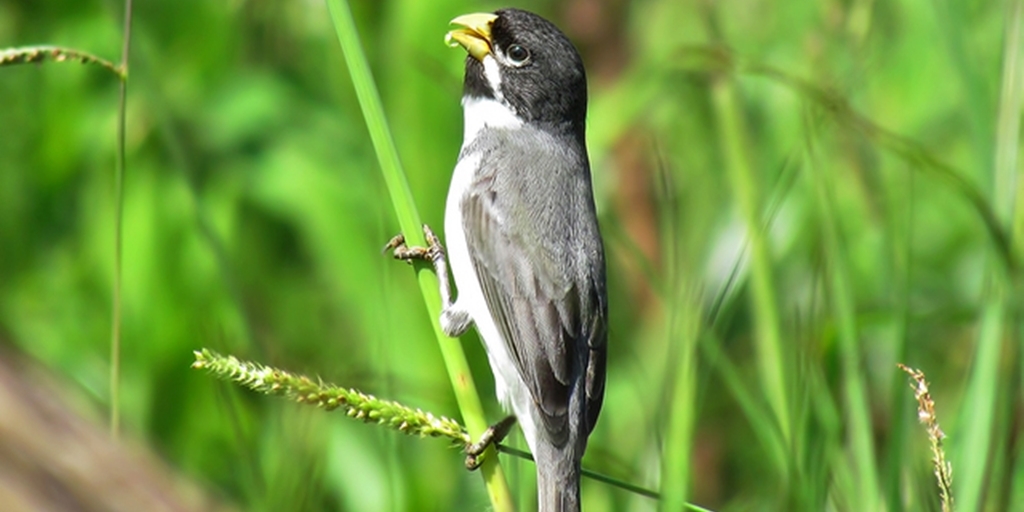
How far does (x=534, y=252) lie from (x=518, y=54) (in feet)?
2.32

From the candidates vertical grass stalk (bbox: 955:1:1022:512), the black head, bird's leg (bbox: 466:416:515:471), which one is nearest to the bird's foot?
bird's leg (bbox: 466:416:515:471)

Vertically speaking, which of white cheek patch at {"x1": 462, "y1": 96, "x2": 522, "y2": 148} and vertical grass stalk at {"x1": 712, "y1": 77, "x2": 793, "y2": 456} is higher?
white cheek patch at {"x1": 462, "y1": 96, "x2": 522, "y2": 148}

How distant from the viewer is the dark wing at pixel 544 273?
2.89 metres

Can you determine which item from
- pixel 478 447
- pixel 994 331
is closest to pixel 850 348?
pixel 994 331

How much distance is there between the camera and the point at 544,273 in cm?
299

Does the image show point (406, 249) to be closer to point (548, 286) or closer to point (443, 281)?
point (443, 281)

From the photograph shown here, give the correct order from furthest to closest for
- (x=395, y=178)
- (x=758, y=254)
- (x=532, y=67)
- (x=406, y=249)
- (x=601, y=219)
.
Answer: (x=601, y=219) < (x=532, y=67) < (x=758, y=254) < (x=406, y=249) < (x=395, y=178)

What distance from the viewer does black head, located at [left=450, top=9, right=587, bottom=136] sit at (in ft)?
11.3

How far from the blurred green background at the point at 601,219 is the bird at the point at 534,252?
0.62ft

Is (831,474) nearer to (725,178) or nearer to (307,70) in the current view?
(725,178)

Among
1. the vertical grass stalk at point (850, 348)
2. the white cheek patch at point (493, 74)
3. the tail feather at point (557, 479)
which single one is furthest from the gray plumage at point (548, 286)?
the vertical grass stalk at point (850, 348)

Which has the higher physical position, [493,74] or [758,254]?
[493,74]

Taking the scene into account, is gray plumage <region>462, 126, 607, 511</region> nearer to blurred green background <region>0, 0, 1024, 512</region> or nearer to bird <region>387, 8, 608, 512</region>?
bird <region>387, 8, 608, 512</region>

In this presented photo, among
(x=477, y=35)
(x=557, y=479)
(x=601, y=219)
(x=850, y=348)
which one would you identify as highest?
(x=477, y=35)
